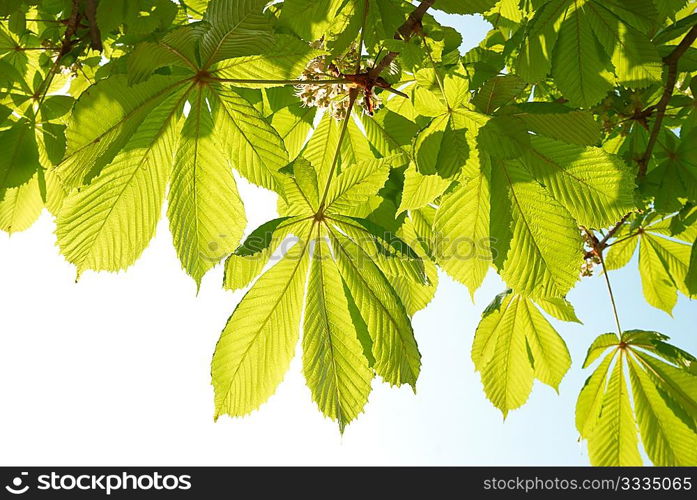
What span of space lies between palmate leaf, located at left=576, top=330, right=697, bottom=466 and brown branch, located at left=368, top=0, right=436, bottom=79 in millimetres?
1346

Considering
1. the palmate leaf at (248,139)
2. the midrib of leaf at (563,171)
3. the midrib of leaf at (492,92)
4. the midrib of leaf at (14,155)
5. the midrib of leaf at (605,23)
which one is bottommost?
the midrib of leaf at (563,171)

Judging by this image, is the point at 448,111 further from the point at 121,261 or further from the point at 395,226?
the point at 121,261

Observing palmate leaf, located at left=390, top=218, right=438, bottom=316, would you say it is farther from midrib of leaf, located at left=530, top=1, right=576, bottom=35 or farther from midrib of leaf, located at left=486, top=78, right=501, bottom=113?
midrib of leaf, located at left=530, top=1, right=576, bottom=35

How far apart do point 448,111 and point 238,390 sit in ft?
2.57

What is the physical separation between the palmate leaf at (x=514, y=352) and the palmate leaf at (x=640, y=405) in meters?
0.19

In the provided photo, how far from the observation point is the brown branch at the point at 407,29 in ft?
4.32

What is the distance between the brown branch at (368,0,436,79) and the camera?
1317 mm

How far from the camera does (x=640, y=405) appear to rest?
6.17ft

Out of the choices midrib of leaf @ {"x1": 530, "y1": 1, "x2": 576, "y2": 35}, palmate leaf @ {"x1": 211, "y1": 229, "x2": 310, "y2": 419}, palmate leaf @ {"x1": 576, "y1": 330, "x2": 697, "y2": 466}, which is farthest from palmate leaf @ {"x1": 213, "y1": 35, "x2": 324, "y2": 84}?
palmate leaf @ {"x1": 576, "y1": 330, "x2": 697, "y2": 466}

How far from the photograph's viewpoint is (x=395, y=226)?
1533mm

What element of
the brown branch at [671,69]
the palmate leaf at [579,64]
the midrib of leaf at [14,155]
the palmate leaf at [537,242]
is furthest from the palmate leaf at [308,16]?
the brown branch at [671,69]

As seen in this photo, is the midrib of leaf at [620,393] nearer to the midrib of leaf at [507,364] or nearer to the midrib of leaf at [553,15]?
the midrib of leaf at [507,364]

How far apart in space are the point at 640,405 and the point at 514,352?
Result: 1.63 feet
